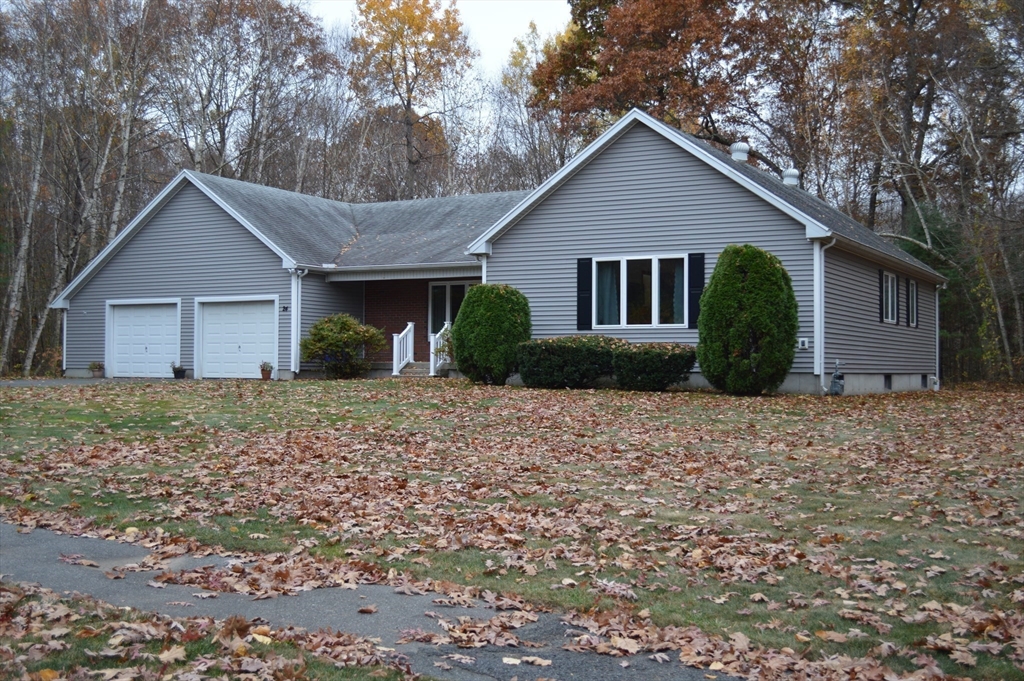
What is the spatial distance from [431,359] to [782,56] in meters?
18.5

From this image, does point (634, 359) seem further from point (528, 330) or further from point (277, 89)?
point (277, 89)

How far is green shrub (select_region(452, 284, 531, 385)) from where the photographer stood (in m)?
20.9

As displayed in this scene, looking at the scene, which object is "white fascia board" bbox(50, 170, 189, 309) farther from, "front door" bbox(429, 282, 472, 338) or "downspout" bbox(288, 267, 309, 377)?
"front door" bbox(429, 282, 472, 338)

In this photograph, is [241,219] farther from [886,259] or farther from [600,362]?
[886,259]

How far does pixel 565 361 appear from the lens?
67.0 feet

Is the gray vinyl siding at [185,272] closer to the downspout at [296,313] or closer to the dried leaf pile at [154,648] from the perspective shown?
the downspout at [296,313]

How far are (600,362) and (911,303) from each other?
1136cm

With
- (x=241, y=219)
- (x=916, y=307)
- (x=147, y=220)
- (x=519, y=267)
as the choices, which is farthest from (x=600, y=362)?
(x=147, y=220)

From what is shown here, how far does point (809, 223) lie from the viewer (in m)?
19.9

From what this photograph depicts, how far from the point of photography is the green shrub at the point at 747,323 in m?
18.5

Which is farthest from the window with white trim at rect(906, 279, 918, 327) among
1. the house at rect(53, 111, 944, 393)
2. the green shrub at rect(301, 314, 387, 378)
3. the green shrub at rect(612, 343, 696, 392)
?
the green shrub at rect(301, 314, 387, 378)

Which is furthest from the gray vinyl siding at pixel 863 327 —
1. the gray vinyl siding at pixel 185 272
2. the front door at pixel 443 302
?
the gray vinyl siding at pixel 185 272

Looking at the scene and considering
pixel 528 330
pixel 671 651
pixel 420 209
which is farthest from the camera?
pixel 420 209

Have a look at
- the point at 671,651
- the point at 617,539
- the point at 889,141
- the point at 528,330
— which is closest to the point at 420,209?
the point at 528,330
